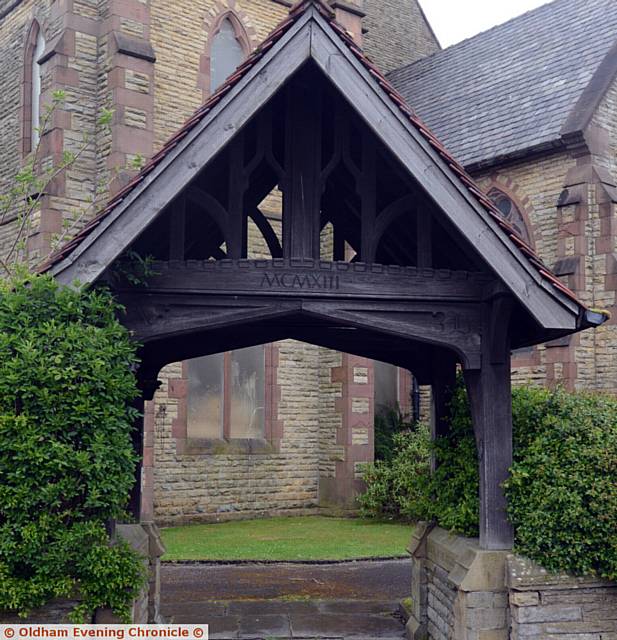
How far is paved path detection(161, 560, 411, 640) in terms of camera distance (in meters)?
8.64

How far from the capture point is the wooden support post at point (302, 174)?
22.6 feet

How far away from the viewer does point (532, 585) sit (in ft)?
22.0

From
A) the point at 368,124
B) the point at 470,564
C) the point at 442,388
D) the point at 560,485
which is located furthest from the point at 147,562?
the point at 368,124

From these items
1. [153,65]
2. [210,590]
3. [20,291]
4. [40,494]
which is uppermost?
[153,65]

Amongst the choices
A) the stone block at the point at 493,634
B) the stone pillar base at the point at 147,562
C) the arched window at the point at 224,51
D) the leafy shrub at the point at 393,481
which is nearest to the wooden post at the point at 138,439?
the stone pillar base at the point at 147,562

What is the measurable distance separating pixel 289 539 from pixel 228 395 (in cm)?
419

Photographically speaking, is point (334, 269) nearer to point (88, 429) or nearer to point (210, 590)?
point (88, 429)

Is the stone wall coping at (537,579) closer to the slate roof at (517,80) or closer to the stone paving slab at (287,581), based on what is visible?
the stone paving slab at (287,581)

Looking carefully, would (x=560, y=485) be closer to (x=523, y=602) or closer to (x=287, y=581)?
(x=523, y=602)

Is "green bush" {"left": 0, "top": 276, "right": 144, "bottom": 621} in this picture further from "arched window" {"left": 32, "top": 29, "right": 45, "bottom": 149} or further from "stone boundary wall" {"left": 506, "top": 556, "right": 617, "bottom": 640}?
"arched window" {"left": 32, "top": 29, "right": 45, "bottom": 149}

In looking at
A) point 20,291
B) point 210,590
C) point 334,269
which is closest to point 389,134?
point 334,269

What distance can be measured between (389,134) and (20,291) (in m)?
2.78

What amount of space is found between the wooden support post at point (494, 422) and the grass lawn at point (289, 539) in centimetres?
638

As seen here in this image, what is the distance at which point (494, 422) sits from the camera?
706 cm
